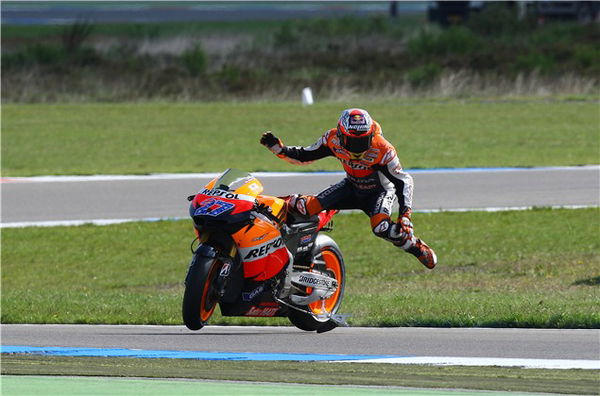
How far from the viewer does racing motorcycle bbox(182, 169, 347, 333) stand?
8.34 metres

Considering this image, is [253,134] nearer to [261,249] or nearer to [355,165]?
[355,165]

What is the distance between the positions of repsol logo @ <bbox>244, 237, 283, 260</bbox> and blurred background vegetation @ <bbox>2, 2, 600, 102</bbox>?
2717cm

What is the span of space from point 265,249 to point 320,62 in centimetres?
3391

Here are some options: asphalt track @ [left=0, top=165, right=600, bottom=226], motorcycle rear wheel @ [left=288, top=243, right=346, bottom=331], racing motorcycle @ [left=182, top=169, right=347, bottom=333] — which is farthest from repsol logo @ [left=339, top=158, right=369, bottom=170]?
asphalt track @ [left=0, top=165, right=600, bottom=226]

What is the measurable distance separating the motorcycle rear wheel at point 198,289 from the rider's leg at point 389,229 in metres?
1.48

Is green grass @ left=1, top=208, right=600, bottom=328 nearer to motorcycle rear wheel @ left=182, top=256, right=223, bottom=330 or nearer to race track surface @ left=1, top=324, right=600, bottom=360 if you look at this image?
race track surface @ left=1, top=324, right=600, bottom=360

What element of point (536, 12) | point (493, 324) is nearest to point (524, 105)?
point (536, 12)

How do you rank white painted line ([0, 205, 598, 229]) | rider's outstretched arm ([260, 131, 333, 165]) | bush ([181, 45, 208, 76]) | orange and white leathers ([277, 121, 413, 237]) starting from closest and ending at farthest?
orange and white leathers ([277, 121, 413, 237])
rider's outstretched arm ([260, 131, 333, 165])
white painted line ([0, 205, 598, 229])
bush ([181, 45, 208, 76])

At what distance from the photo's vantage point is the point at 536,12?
5022 centimetres

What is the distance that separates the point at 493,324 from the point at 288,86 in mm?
28920

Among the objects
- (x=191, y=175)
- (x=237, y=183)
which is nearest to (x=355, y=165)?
(x=237, y=183)

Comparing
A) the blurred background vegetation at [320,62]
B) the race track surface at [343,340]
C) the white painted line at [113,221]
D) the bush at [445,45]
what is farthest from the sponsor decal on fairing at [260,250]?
the bush at [445,45]

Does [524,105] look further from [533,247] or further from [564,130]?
[533,247]

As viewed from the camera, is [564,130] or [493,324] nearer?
[493,324]
